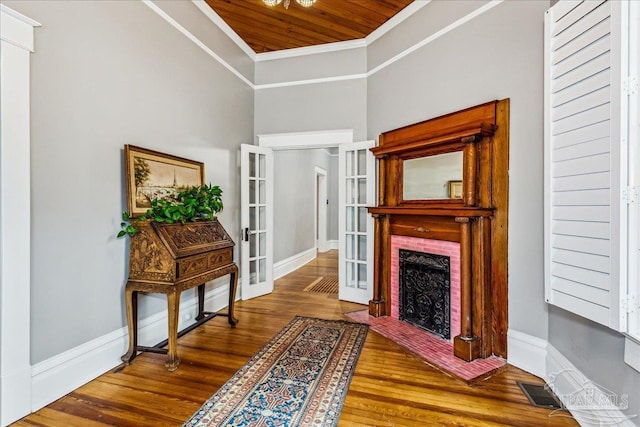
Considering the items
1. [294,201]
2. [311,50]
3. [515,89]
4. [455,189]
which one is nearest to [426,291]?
[455,189]

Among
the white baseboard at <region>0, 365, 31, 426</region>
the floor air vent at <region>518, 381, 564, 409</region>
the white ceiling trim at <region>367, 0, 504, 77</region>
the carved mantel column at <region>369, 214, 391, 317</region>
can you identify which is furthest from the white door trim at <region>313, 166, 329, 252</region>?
the white baseboard at <region>0, 365, 31, 426</region>

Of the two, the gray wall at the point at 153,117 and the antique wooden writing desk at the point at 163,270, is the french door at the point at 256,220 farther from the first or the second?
the antique wooden writing desk at the point at 163,270

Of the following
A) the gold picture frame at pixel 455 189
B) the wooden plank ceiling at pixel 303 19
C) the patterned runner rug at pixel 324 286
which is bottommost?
the patterned runner rug at pixel 324 286

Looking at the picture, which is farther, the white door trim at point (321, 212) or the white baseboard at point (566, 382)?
the white door trim at point (321, 212)

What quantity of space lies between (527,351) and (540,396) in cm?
39

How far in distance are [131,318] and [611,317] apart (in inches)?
119

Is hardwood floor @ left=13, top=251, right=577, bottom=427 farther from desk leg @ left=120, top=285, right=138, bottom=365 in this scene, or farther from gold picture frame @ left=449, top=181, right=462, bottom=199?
gold picture frame @ left=449, top=181, right=462, bottom=199

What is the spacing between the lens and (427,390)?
212 centimetres

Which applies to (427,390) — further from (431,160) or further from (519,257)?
(431,160)

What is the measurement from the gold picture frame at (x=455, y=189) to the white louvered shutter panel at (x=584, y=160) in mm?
931

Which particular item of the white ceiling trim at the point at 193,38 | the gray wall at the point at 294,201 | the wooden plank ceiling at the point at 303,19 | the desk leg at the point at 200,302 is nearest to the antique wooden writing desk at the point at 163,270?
the desk leg at the point at 200,302

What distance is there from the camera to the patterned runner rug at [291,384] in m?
1.81

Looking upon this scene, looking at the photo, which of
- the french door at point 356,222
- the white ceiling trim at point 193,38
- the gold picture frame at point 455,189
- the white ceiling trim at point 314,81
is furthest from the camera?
the white ceiling trim at point 314,81

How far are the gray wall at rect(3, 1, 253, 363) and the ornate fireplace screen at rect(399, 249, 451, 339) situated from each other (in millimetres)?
2436
